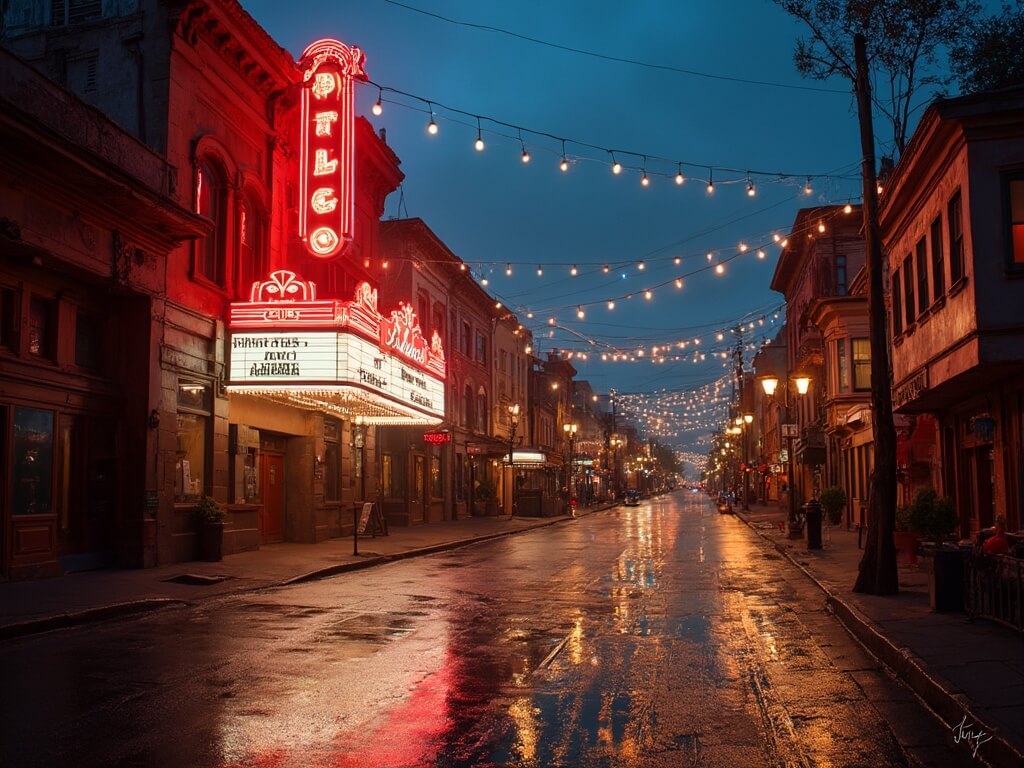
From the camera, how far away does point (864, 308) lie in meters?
39.4

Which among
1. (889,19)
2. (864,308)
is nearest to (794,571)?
(889,19)

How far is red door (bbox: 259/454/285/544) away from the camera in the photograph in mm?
27266

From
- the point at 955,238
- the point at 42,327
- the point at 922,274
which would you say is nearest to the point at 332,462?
the point at 42,327

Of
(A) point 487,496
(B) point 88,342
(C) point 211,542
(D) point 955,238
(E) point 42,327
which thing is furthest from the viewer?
(A) point 487,496

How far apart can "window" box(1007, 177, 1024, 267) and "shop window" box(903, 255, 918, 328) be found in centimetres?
564

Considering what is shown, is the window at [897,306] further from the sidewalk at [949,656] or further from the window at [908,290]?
the sidewalk at [949,656]

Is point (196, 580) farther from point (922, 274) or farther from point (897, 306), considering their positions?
point (897, 306)

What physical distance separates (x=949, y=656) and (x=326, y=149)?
813 inches

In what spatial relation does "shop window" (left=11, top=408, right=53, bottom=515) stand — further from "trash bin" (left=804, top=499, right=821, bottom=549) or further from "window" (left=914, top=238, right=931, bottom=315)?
"trash bin" (left=804, top=499, right=821, bottom=549)

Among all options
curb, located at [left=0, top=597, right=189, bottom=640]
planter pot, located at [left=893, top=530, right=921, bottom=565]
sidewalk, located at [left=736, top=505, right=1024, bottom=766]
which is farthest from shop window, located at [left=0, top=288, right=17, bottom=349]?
planter pot, located at [left=893, top=530, right=921, bottom=565]

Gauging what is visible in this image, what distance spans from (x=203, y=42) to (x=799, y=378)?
19260mm

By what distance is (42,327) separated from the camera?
725 inches

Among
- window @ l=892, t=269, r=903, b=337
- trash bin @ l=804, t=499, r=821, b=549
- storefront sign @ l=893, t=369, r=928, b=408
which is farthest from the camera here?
trash bin @ l=804, t=499, r=821, b=549

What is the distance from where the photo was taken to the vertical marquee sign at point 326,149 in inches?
1012
